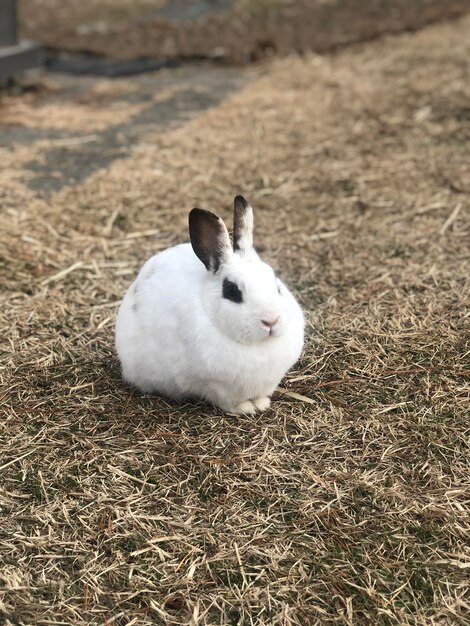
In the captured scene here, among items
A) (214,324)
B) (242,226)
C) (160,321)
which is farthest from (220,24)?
(214,324)

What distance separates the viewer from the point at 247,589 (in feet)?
8.57

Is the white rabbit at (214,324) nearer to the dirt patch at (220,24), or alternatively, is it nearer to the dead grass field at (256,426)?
the dead grass field at (256,426)

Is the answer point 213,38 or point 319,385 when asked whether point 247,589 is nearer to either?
point 319,385

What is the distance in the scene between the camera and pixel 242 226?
3377 mm

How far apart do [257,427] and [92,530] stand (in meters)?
0.88

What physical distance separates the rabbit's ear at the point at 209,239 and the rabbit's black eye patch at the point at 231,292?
0.38 feet

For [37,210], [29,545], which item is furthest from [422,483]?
[37,210]

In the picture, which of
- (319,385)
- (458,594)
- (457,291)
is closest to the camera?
(458,594)

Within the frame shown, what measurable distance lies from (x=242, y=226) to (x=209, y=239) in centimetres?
17

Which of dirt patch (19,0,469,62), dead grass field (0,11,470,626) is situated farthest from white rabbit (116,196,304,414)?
dirt patch (19,0,469,62)

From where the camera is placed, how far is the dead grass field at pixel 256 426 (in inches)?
104

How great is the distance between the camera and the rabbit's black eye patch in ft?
10.6

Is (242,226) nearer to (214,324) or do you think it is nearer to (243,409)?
(214,324)

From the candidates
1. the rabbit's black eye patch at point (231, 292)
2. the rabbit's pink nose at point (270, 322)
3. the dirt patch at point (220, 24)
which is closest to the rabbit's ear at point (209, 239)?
the rabbit's black eye patch at point (231, 292)
